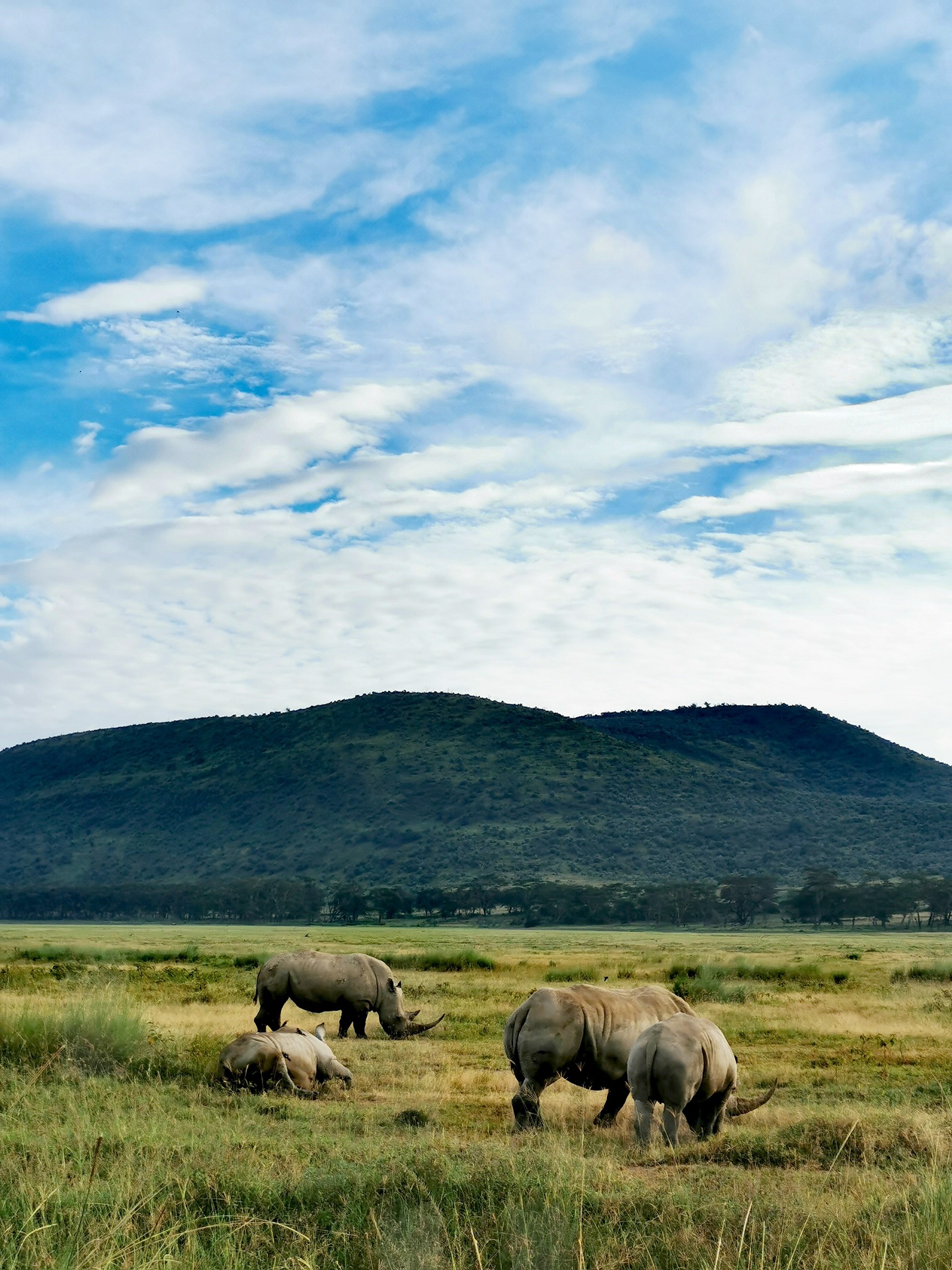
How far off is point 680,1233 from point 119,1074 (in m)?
7.95

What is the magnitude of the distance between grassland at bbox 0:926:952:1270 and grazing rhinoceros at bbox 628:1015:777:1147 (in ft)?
1.05

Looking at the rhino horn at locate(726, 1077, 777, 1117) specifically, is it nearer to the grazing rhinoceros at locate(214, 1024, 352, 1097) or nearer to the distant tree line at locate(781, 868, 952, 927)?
the grazing rhinoceros at locate(214, 1024, 352, 1097)

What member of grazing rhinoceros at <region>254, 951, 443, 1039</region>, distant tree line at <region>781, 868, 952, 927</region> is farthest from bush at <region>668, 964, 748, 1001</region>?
distant tree line at <region>781, 868, 952, 927</region>

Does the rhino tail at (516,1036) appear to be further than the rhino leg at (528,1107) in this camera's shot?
Yes

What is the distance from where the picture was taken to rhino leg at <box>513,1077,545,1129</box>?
34.3 feet

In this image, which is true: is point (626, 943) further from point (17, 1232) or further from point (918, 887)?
point (17, 1232)

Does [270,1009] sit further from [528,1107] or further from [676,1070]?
[676,1070]

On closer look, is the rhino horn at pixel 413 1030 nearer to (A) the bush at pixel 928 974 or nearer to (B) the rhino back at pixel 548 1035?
(B) the rhino back at pixel 548 1035

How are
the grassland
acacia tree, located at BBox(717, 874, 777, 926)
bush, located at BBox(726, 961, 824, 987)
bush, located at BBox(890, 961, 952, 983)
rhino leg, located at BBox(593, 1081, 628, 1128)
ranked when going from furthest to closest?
acacia tree, located at BBox(717, 874, 777, 926), bush, located at BBox(890, 961, 952, 983), bush, located at BBox(726, 961, 824, 987), rhino leg, located at BBox(593, 1081, 628, 1128), the grassland

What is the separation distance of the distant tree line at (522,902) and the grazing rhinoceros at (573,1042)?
76884 millimetres

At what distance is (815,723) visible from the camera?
18500cm

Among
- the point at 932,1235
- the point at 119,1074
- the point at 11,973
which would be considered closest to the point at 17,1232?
the point at 932,1235

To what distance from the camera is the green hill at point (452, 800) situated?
115500 millimetres

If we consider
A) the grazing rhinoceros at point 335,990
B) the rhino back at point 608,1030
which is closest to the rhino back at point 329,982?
the grazing rhinoceros at point 335,990
